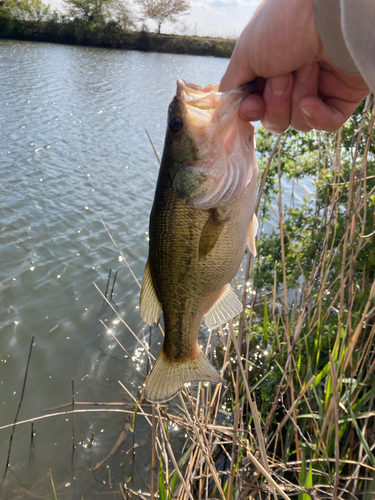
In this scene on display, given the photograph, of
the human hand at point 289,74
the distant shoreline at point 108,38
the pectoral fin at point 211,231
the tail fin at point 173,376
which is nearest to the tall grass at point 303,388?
the tail fin at point 173,376

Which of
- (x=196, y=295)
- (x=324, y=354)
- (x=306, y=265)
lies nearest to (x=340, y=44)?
(x=196, y=295)

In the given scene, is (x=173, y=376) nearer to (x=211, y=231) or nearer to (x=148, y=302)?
(x=148, y=302)

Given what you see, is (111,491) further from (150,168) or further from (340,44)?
(150,168)

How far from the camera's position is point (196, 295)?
5.90 ft

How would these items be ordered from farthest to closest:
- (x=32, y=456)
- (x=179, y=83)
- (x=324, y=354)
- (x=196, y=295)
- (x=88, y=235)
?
(x=88, y=235)
(x=32, y=456)
(x=324, y=354)
(x=196, y=295)
(x=179, y=83)

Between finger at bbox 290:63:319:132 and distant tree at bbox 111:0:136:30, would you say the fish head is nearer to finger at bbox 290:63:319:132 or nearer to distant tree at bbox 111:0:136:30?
finger at bbox 290:63:319:132

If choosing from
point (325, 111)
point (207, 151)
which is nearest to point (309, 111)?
point (325, 111)

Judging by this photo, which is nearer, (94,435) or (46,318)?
(94,435)

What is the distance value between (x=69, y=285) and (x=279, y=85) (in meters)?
5.29

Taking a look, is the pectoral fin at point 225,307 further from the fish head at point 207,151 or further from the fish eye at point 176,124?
the fish eye at point 176,124

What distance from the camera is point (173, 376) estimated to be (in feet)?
6.28

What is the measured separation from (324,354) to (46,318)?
12.9ft

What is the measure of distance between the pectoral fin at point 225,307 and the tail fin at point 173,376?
0.75ft

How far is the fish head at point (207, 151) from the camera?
161cm
